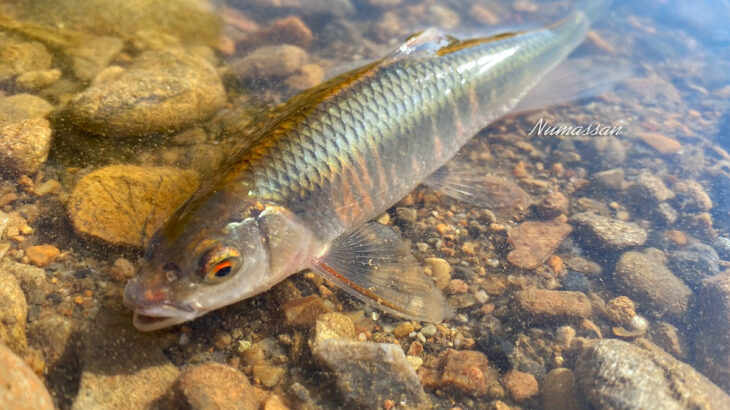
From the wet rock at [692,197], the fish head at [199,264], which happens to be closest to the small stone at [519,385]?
the fish head at [199,264]

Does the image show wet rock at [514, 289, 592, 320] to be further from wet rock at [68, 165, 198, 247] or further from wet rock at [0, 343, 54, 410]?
wet rock at [0, 343, 54, 410]

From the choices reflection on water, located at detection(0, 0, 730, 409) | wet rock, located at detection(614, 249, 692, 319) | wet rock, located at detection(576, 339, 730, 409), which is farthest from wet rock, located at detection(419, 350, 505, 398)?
wet rock, located at detection(614, 249, 692, 319)

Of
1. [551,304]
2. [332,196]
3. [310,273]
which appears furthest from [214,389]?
[551,304]

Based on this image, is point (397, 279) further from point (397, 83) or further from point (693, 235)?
point (693, 235)

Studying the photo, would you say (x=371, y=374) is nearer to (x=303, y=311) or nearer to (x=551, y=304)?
(x=303, y=311)

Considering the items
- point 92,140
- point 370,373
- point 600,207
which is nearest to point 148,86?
point 92,140

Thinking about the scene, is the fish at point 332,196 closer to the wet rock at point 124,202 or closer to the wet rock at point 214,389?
the wet rock at point 214,389
